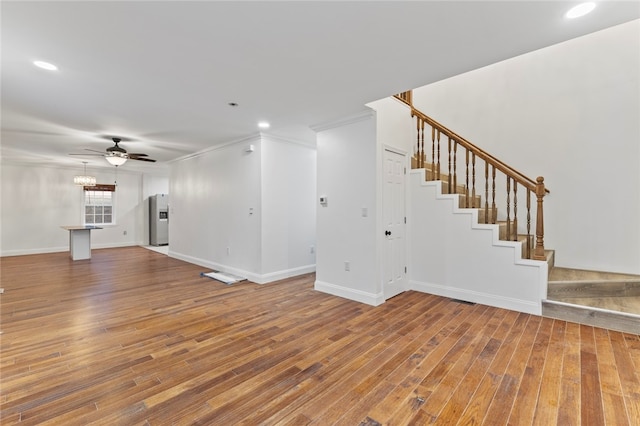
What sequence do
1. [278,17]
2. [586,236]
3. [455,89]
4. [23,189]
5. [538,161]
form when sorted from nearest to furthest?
[278,17], [586,236], [538,161], [455,89], [23,189]

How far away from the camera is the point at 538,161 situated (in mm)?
4344

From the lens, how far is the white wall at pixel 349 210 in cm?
380

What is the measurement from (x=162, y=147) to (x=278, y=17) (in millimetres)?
5011

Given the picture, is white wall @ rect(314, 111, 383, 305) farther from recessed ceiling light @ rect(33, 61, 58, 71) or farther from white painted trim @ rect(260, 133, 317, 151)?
recessed ceiling light @ rect(33, 61, 58, 71)

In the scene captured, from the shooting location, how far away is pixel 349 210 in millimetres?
4070

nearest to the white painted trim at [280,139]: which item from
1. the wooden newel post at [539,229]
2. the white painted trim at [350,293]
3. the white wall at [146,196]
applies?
the white painted trim at [350,293]

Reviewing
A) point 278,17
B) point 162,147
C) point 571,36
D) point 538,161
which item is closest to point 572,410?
point 571,36

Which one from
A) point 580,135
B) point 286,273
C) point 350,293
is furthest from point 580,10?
point 286,273

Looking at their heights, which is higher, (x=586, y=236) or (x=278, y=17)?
(x=278, y=17)

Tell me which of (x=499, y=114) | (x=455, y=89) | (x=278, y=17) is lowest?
(x=278, y=17)

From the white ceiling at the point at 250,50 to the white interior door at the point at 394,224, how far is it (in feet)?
3.27

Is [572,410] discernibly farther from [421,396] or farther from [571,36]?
[571,36]

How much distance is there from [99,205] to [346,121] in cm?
903

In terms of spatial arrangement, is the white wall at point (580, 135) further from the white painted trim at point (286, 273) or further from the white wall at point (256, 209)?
the white painted trim at point (286, 273)
